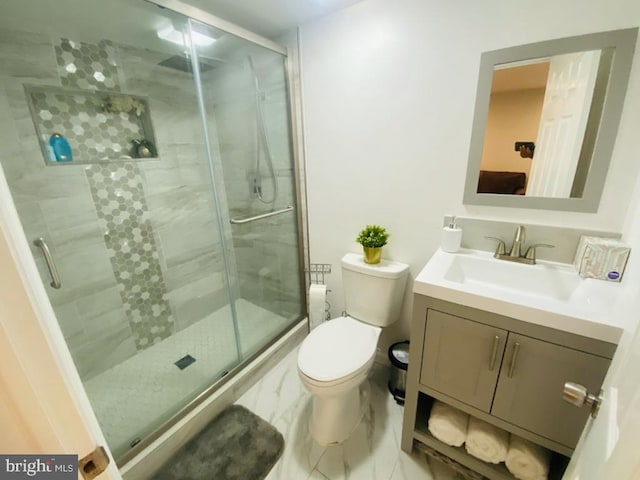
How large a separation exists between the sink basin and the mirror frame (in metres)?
0.26

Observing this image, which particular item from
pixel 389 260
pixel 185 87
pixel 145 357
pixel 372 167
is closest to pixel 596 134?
pixel 372 167

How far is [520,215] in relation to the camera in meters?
1.24

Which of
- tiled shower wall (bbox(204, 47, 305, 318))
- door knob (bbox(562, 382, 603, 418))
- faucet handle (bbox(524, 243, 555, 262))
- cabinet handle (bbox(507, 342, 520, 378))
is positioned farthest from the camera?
tiled shower wall (bbox(204, 47, 305, 318))

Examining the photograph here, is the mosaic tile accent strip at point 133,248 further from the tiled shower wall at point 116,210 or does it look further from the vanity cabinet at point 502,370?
the vanity cabinet at point 502,370

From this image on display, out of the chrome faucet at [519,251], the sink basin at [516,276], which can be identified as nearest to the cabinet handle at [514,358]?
the sink basin at [516,276]

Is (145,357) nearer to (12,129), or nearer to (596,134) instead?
(12,129)

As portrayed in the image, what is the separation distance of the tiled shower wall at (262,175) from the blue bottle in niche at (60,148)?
0.83m

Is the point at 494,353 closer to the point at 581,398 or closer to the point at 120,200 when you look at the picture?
the point at 581,398

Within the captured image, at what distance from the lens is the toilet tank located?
1507mm

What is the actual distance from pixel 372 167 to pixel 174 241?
59.0 inches

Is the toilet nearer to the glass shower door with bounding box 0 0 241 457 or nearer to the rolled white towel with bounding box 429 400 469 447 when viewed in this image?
the rolled white towel with bounding box 429 400 469 447

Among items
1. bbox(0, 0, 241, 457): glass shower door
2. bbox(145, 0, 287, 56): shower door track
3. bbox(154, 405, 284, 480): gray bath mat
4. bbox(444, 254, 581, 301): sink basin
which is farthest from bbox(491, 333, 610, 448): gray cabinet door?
bbox(145, 0, 287, 56): shower door track

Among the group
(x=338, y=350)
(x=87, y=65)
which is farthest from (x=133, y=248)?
(x=338, y=350)

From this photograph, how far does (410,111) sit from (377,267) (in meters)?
0.83
